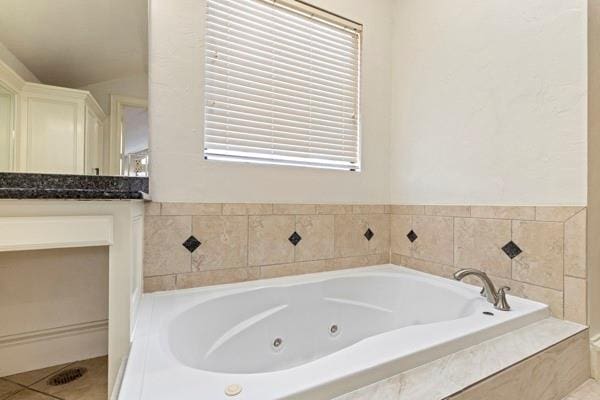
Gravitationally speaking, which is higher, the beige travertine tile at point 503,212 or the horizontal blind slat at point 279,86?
the horizontal blind slat at point 279,86

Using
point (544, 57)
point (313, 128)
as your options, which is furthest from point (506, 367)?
point (313, 128)

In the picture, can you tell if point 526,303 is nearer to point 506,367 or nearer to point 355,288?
point 506,367

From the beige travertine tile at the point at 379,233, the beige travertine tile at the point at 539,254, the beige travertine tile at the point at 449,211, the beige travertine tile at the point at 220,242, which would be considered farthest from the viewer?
the beige travertine tile at the point at 379,233

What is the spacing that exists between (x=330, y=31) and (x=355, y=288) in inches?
67.1

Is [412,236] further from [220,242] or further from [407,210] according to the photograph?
Result: [220,242]

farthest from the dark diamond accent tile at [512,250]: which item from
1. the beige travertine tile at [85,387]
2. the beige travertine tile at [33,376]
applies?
the beige travertine tile at [33,376]

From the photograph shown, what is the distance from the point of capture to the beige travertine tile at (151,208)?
1.41m

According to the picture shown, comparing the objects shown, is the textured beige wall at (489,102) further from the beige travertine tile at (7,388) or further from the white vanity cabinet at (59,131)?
the beige travertine tile at (7,388)

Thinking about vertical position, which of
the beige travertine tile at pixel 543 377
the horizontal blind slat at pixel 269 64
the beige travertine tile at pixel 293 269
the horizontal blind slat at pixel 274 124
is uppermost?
the horizontal blind slat at pixel 269 64

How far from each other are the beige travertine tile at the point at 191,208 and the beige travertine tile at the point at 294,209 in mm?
336

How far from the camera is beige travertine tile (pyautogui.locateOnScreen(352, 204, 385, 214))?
199cm

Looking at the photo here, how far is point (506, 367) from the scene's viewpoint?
860 millimetres

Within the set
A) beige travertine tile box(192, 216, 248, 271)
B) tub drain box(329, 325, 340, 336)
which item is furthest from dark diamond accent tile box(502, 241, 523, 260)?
beige travertine tile box(192, 216, 248, 271)

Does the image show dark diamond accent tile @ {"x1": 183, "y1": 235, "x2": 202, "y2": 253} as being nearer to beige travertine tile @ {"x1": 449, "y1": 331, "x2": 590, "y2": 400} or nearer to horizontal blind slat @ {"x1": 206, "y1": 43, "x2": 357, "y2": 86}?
horizontal blind slat @ {"x1": 206, "y1": 43, "x2": 357, "y2": 86}
